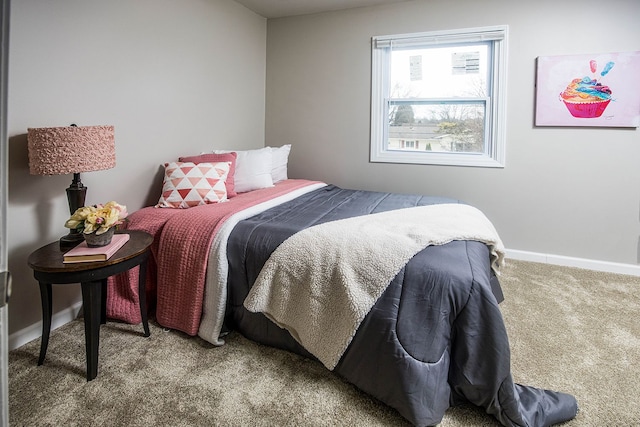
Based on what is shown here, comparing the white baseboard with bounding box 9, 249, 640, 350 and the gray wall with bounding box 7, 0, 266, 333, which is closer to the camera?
the gray wall with bounding box 7, 0, 266, 333

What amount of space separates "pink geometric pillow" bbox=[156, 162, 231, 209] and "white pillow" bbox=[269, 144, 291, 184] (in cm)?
84

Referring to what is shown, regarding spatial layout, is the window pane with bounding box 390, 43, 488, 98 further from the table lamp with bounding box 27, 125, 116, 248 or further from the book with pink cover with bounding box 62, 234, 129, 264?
the book with pink cover with bounding box 62, 234, 129, 264

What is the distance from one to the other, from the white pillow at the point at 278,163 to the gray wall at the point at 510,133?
41 cm

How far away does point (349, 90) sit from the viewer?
146 inches

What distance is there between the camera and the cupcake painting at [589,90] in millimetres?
2846

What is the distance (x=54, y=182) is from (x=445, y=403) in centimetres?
221

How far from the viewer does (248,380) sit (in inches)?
67.4

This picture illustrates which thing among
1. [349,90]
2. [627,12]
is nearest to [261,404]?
[349,90]

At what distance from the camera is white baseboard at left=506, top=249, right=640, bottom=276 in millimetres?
3033

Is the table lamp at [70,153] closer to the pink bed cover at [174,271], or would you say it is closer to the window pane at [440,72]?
the pink bed cover at [174,271]

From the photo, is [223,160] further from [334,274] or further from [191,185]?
[334,274]

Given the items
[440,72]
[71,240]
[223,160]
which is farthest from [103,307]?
[440,72]

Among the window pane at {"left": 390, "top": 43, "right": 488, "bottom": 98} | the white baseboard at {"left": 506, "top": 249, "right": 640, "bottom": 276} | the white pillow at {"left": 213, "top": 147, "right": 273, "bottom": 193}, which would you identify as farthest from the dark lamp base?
the white baseboard at {"left": 506, "top": 249, "right": 640, "bottom": 276}

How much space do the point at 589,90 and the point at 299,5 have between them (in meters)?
2.54
